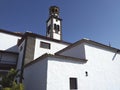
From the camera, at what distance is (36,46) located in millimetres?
17094

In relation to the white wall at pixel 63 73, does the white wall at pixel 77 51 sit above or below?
above

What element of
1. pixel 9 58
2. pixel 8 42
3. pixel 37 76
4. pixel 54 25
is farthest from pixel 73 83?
pixel 54 25

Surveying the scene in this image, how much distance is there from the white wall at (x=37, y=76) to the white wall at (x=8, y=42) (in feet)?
26.2

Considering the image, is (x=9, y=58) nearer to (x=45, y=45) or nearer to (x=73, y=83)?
(x=45, y=45)

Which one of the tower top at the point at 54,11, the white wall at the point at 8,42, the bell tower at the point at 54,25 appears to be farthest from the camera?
the tower top at the point at 54,11

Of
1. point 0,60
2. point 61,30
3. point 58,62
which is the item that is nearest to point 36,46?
point 0,60

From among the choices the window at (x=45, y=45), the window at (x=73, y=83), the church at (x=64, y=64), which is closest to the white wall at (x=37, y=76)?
the church at (x=64, y=64)

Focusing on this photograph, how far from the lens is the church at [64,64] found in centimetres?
1039

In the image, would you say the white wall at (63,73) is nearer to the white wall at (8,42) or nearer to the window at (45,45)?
the window at (45,45)

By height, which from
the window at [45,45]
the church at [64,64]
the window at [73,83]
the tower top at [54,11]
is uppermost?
the tower top at [54,11]

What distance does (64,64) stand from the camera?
11.0 m

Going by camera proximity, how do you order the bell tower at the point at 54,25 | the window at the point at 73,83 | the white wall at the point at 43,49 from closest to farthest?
the window at the point at 73,83
the white wall at the point at 43,49
the bell tower at the point at 54,25

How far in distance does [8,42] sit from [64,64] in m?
12.8

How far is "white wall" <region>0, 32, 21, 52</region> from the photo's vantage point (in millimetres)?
19812
